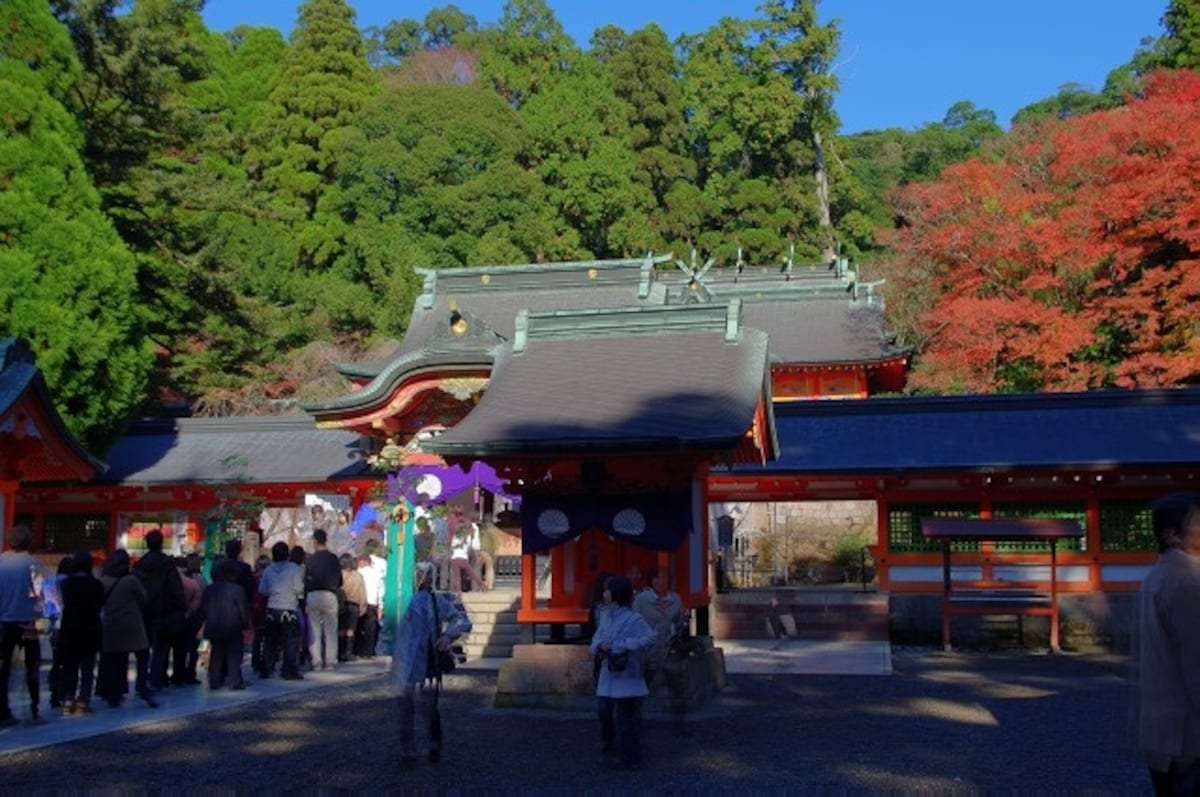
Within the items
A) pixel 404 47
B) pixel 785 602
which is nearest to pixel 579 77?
pixel 404 47

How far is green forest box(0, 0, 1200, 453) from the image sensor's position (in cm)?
2156

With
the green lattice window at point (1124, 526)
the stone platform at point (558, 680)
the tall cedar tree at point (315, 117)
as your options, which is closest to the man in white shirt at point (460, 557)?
the stone platform at point (558, 680)

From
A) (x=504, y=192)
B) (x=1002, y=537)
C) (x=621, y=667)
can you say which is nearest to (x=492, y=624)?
(x=1002, y=537)

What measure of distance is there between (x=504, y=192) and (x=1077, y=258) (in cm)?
2282

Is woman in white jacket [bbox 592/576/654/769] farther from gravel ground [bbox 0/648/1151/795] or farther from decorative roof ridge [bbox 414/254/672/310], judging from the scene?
decorative roof ridge [bbox 414/254/672/310]

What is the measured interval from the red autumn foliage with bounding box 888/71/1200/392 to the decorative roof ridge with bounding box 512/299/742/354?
52.8ft

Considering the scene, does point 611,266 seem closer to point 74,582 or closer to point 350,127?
point 74,582

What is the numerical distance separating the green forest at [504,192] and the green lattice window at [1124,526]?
22.5 ft

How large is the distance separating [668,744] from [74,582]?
213 inches

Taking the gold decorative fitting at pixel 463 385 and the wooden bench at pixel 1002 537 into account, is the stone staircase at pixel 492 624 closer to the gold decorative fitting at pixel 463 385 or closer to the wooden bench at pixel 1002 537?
the gold decorative fitting at pixel 463 385

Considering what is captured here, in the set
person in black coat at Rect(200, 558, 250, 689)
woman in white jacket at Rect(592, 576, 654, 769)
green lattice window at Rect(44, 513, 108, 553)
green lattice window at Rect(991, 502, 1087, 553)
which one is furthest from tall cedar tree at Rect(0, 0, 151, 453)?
green lattice window at Rect(991, 502, 1087, 553)

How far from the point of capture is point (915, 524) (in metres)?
21.0

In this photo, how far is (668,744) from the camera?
10055 millimetres

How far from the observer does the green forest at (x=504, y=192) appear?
849 inches
